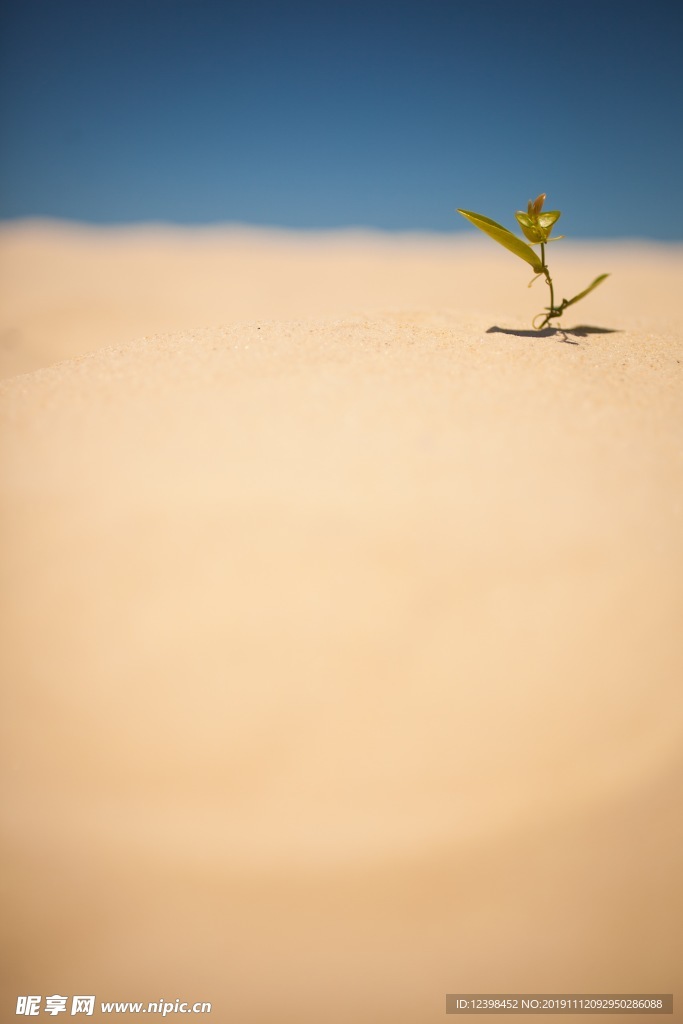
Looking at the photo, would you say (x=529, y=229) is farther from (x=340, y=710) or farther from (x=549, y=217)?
(x=340, y=710)

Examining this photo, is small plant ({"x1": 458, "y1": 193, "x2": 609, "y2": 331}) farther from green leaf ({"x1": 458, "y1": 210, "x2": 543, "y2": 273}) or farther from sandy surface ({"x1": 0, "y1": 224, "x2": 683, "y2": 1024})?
sandy surface ({"x1": 0, "y1": 224, "x2": 683, "y2": 1024})

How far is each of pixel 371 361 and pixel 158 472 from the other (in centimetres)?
95

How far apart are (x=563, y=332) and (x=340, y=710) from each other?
2491mm

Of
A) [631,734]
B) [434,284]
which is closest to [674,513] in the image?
[631,734]

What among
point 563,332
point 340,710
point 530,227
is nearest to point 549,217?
point 530,227

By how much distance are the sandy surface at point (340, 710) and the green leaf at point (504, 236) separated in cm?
135

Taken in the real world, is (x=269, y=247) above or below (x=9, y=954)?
above

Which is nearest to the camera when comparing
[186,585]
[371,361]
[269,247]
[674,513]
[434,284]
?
[186,585]

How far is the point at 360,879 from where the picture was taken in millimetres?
1238

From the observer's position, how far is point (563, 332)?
3176 mm

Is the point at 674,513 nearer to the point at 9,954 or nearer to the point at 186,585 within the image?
the point at 186,585

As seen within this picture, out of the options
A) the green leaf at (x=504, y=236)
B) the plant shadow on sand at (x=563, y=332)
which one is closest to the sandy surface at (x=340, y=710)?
the plant shadow on sand at (x=563, y=332)

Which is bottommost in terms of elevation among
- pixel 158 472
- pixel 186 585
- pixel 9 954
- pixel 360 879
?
pixel 9 954

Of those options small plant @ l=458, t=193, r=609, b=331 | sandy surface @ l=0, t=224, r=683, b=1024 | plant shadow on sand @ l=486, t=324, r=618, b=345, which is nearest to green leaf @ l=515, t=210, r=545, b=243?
small plant @ l=458, t=193, r=609, b=331
